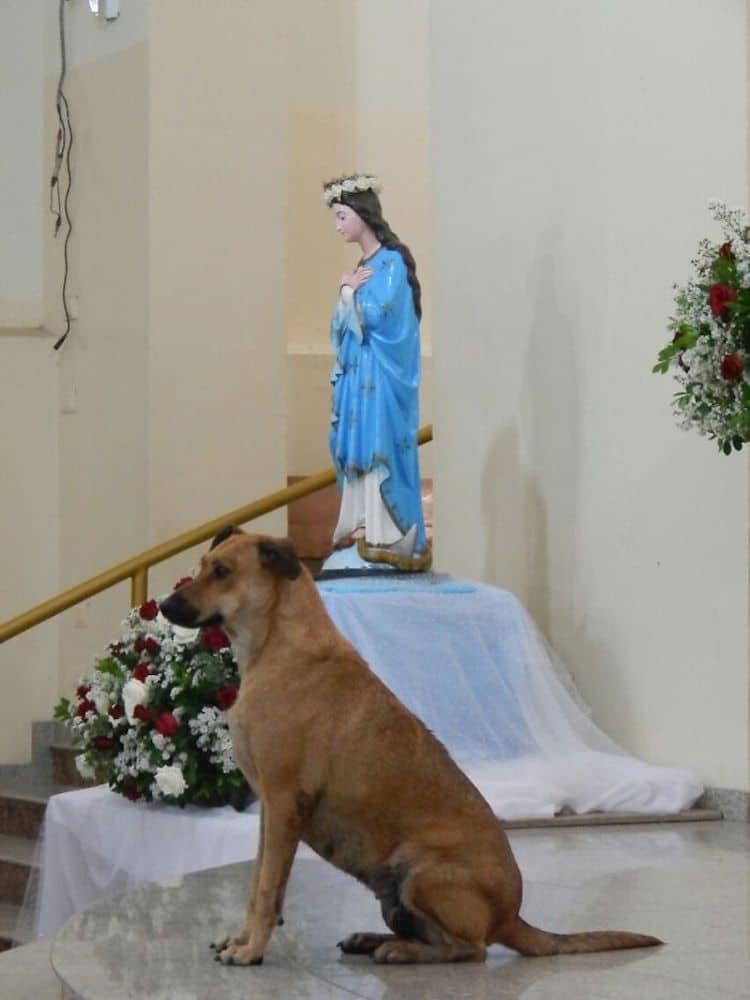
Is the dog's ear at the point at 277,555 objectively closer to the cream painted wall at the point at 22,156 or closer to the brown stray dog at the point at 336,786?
the brown stray dog at the point at 336,786

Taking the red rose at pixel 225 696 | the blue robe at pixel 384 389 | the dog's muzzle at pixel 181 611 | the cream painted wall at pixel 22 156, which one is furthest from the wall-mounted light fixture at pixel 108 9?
the dog's muzzle at pixel 181 611

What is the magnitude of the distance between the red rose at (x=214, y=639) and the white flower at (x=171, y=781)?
43 centimetres

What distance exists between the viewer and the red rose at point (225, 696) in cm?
608

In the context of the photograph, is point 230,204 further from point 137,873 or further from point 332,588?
point 137,873

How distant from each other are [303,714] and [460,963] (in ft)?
1.95

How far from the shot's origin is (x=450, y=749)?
20.2ft

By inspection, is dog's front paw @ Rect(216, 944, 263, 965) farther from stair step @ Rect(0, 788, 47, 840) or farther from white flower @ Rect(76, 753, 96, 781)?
stair step @ Rect(0, 788, 47, 840)

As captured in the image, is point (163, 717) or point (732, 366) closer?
point (732, 366)

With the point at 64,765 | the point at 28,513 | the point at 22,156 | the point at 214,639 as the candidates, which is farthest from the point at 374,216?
the point at 22,156

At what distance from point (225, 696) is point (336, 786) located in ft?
8.66

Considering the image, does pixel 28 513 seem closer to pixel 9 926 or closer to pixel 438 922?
pixel 9 926

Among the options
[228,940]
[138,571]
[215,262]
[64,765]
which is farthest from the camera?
[215,262]

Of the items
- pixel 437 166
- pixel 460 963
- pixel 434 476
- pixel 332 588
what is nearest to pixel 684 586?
pixel 332 588

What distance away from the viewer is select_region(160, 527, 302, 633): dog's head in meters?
3.41
